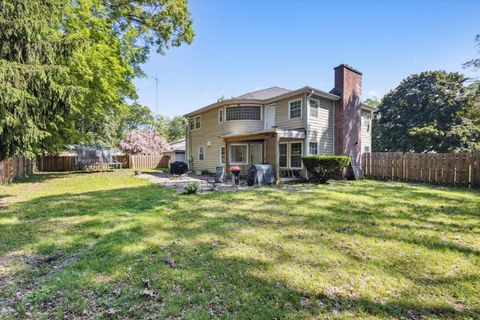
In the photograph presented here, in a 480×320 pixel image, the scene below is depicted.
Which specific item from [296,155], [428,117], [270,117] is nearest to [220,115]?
A: [270,117]

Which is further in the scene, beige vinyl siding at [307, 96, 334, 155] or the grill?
beige vinyl siding at [307, 96, 334, 155]

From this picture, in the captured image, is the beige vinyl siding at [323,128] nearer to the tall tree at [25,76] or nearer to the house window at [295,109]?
the house window at [295,109]

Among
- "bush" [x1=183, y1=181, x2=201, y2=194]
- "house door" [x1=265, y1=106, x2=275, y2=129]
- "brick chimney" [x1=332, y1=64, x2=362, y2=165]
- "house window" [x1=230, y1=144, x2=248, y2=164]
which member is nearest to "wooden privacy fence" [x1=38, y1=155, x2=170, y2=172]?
"house window" [x1=230, y1=144, x2=248, y2=164]

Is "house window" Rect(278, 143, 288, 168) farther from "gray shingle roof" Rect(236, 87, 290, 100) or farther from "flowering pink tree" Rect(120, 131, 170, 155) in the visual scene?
A: "flowering pink tree" Rect(120, 131, 170, 155)

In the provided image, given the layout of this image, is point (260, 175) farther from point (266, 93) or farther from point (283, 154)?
point (266, 93)

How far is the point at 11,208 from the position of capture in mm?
6086

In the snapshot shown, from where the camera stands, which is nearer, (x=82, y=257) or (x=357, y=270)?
(x=357, y=270)

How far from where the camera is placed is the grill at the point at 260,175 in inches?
413

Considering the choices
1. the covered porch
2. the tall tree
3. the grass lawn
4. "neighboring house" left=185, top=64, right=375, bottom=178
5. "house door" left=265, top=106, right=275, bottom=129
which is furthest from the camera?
"house door" left=265, top=106, right=275, bottom=129

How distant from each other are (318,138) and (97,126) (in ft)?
81.8

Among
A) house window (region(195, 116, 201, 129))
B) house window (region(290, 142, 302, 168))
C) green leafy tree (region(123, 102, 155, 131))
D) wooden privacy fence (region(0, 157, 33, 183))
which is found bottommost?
wooden privacy fence (region(0, 157, 33, 183))

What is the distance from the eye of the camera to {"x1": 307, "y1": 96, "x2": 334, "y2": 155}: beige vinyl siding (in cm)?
1253

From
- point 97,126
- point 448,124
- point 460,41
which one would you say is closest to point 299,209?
point 460,41

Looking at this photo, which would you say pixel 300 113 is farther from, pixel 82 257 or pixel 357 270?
pixel 82 257
